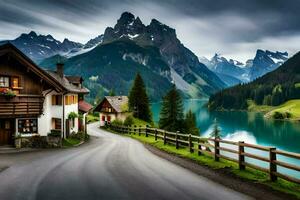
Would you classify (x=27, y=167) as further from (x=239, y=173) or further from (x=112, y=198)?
(x=239, y=173)

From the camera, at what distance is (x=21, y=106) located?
33.2 metres

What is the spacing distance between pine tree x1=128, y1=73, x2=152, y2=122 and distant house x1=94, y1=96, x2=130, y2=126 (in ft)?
7.73

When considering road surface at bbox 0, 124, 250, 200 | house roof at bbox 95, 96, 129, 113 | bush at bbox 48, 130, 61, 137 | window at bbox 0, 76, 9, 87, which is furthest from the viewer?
house roof at bbox 95, 96, 129, 113

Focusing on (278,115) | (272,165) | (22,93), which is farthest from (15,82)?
(278,115)

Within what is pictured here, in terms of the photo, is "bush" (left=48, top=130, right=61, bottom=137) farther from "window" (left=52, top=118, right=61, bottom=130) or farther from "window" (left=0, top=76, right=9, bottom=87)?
"window" (left=0, top=76, right=9, bottom=87)

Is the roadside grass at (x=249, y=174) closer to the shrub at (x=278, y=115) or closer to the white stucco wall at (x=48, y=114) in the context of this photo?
the white stucco wall at (x=48, y=114)

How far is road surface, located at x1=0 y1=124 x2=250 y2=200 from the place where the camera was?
538 inches

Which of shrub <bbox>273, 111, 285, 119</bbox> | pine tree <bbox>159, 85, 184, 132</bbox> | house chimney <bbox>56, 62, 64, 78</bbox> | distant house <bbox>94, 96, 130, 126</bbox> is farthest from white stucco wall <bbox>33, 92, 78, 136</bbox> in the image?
shrub <bbox>273, 111, 285, 119</bbox>

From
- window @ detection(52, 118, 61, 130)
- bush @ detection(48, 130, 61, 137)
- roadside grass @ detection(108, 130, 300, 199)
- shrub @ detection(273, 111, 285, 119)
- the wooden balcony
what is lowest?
shrub @ detection(273, 111, 285, 119)

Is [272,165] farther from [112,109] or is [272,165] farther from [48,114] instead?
[112,109]

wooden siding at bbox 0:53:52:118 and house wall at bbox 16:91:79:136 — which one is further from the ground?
wooden siding at bbox 0:53:52:118

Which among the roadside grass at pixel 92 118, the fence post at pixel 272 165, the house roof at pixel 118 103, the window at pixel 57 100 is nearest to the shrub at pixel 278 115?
the roadside grass at pixel 92 118

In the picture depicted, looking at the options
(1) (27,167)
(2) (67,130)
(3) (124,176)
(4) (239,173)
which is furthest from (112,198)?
(2) (67,130)

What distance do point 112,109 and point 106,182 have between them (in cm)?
7458
